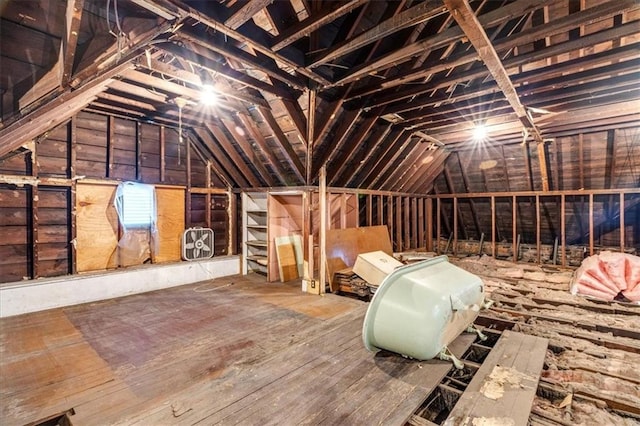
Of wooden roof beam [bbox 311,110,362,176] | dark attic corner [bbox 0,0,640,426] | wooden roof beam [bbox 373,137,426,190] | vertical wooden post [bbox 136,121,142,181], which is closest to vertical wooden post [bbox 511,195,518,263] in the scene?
dark attic corner [bbox 0,0,640,426]

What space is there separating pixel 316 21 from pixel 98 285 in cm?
453

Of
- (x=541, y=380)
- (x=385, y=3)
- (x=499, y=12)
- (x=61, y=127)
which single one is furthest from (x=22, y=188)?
(x=541, y=380)

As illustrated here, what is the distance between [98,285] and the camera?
434 centimetres

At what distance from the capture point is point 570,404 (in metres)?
2.01

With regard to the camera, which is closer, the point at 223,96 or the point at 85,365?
the point at 85,365

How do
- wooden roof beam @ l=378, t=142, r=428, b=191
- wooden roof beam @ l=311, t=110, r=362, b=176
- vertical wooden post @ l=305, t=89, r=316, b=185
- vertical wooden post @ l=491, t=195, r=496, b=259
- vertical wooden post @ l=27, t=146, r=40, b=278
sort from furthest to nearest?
vertical wooden post @ l=491, t=195, r=496, b=259, wooden roof beam @ l=378, t=142, r=428, b=191, wooden roof beam @ l=311, t=110, r=362, b=176, vertical wooden post @ l=27, t=146, r=40, b=278, vertical wooden post @ l=305, t=89, r=316, b=185

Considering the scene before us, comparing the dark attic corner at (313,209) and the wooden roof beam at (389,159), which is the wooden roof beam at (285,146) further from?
the wooden roof beam at (389,159)

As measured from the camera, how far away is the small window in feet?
15.5

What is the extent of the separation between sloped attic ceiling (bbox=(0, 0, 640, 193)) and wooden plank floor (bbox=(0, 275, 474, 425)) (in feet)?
6.72

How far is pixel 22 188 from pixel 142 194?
1401mm

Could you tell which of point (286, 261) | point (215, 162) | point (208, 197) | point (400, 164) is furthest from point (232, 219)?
point (400, 164)

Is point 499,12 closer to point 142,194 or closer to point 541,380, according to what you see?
point 541,380

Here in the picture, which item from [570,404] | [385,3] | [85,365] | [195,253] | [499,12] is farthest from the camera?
[195,253]

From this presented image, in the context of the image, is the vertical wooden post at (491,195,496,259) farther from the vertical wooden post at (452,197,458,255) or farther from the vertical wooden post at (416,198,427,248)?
the vertical wooden post at (416,198,427,248)
